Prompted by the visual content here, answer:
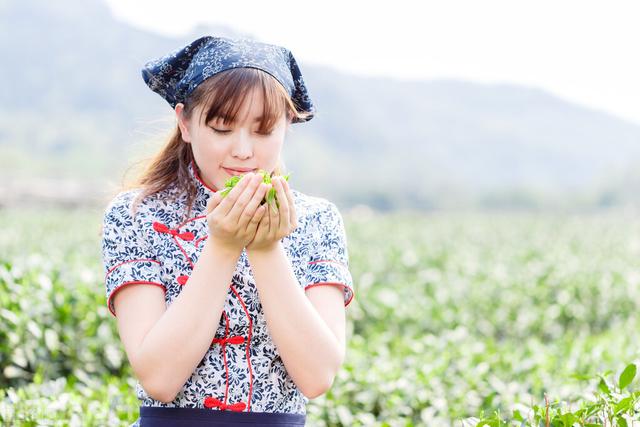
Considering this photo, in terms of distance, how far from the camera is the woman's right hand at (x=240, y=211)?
145 cm

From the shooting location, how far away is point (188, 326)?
1511 mm

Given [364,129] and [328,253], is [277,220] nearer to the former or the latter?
[328,253]

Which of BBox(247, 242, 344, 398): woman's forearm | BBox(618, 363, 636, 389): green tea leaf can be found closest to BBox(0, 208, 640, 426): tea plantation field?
BBox(618, 363, 636, 389): green tea leaf

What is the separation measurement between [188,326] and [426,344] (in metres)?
2.81

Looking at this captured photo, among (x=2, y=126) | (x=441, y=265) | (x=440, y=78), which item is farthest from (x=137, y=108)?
(x=441, y=265)

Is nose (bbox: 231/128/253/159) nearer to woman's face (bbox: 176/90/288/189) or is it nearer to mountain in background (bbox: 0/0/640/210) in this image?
woman's face (bbox: 176/90/288/189)

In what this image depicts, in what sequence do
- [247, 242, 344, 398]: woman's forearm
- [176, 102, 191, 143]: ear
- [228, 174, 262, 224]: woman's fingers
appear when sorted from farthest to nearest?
[176, 102, 191, 143]: ear < [247, 242, 344, 398]: woman's forearm < [228, 174, 262, 224]: woman's fingers

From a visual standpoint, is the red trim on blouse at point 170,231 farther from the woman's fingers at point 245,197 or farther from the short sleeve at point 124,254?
the woman's fingers at point 245,197

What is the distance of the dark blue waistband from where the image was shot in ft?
5.33

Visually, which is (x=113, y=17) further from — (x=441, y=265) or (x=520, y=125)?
(x=441, y=265)

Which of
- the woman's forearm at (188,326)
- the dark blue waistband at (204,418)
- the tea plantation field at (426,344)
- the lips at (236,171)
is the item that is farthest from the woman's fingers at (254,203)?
the tea plantation field at (426,344)

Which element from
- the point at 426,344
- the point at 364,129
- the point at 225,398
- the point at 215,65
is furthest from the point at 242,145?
the point at 364,129

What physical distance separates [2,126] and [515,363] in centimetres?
9995

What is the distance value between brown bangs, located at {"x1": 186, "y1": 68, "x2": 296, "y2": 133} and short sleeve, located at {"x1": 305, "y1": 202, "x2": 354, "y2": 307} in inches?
10.9
